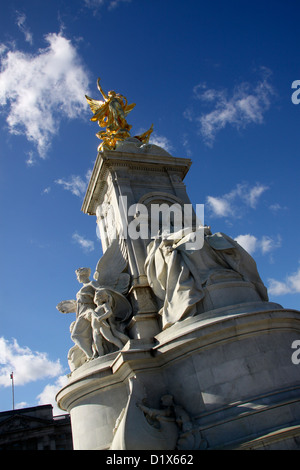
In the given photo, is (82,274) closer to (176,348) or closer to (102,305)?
(102,305)

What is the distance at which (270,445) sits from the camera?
6.71 meters

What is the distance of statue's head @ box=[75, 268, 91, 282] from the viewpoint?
36.6 feet

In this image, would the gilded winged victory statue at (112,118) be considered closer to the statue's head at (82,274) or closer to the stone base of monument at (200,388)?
the statue's head at (82,274)

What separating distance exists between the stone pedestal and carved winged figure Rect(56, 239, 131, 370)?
37 cm

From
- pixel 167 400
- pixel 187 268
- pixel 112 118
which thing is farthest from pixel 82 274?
pixel 112 118

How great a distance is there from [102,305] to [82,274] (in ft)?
5.41

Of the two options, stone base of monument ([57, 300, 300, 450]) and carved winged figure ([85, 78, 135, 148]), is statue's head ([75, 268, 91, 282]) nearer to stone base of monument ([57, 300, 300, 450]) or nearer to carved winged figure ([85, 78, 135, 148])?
stone base of monument ([57, 300, 300, 450])

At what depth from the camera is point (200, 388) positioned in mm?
7887

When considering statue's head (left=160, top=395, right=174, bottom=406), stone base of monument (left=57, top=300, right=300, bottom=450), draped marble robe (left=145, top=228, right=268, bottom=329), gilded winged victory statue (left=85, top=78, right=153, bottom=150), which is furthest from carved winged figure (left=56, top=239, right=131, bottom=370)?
gilded winged victory statue (left=85, top=78, right=153, bottom=150)

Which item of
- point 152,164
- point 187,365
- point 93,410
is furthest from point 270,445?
point 152,164

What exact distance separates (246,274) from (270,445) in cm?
385
